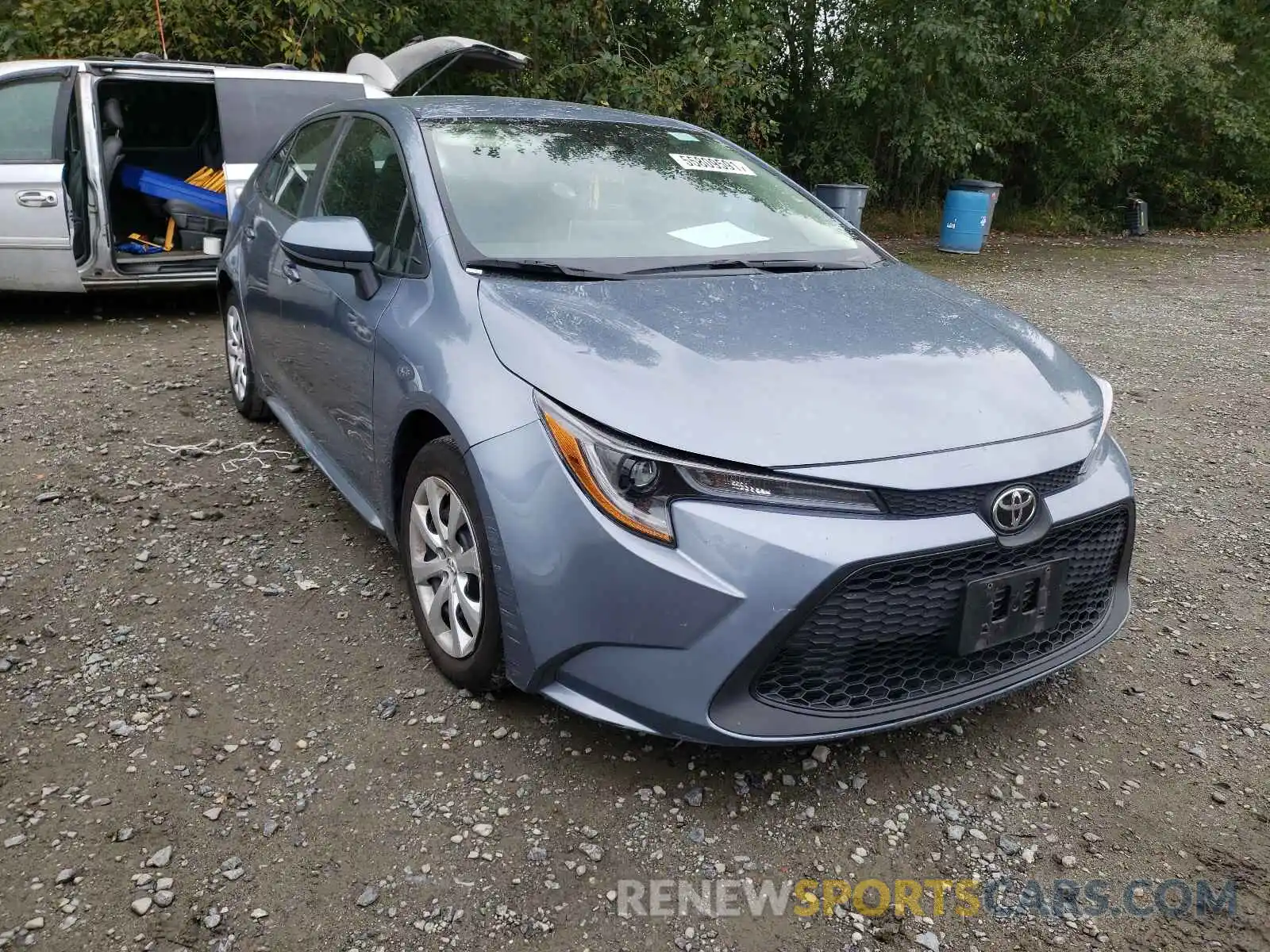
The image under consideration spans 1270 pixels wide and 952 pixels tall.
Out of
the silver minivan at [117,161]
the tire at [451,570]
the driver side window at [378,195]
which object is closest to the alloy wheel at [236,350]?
the driver side window at [378,195]

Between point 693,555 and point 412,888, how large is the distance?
0.89 metres

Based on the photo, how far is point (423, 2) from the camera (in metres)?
9.51

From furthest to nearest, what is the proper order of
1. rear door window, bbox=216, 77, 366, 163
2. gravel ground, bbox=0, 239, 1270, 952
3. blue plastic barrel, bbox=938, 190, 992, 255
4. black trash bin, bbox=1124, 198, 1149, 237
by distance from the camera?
black trash bin, bbox=1124, 198, 1149, 237, blue plastic barrel, bbox=938, 190, 992, 255, rear door window, bbox=216, 77, 366, 163, gravel ground, bbox=0, 239, 1270, 952

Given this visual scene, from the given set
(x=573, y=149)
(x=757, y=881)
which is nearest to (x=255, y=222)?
(x=573, y=149)

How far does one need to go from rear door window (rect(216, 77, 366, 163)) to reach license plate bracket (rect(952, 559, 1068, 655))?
18.6 ft

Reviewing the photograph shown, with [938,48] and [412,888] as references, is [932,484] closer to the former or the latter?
[412,888]

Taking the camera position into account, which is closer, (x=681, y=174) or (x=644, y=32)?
(x=681, y=174)

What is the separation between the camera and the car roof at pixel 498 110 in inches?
126

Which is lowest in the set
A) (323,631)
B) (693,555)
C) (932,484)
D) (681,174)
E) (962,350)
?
(323,631)

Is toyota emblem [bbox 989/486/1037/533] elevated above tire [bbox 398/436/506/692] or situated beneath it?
elevated above

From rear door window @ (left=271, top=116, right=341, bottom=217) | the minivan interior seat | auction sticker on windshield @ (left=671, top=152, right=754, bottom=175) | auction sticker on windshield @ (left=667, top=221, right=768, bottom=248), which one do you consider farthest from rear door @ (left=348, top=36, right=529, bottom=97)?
auction sticker on windshield @ (left=667, top=221, right=768, bottom=248)

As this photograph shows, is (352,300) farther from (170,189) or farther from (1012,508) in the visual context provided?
(170,189)

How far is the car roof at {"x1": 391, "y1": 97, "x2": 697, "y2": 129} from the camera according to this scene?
10.5ft

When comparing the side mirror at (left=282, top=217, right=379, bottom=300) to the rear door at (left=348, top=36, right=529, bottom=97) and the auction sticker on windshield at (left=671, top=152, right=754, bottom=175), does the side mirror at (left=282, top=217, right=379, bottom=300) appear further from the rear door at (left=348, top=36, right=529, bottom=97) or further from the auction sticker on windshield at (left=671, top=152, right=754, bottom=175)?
the rear door at (left=348, top=36, right=529, bottom=97)
